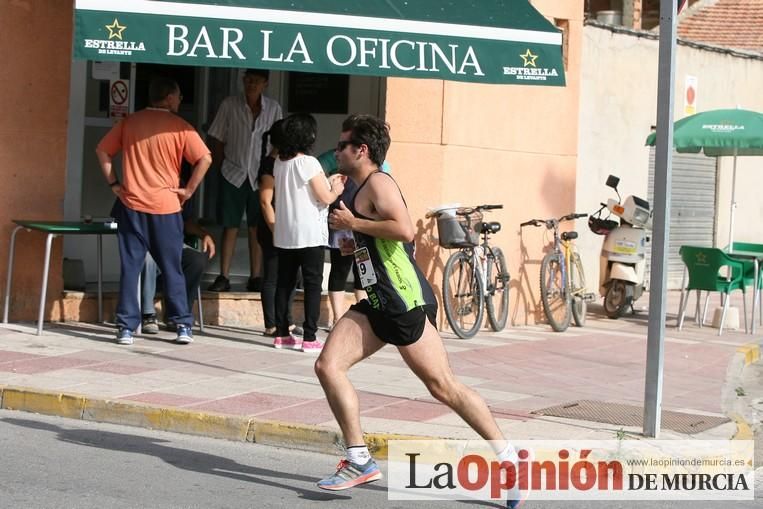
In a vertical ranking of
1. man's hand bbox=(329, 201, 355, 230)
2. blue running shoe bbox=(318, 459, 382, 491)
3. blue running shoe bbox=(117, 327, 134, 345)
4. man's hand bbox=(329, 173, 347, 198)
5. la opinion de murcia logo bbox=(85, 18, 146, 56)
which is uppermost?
la opinion de murcia logo bbox=(85, 18, 146, 56)

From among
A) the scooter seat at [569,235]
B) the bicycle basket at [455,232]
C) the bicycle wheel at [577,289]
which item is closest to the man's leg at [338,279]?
the bicycle basket at [455,232]

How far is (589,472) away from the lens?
7.59 m

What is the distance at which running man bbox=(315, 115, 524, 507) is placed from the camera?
6.54 metres

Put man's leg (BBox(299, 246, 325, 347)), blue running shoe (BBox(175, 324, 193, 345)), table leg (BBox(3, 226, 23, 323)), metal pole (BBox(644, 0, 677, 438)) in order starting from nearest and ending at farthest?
1. metal pole (BBox(644, 0, 677, 438))
2. man's leg (BBox(299, 246, 325, 347))
3. blue running shoe (BBox(175, 324, 193, 345))
4. table leg (BBox(3, 226, 23, 323))

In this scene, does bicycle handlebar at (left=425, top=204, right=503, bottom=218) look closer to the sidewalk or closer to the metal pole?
the sidewalk

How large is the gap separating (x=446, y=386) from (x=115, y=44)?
5.27m

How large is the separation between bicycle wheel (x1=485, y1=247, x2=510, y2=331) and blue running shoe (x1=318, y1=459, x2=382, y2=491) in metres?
6.20

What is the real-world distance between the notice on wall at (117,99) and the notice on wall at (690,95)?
31.6ft

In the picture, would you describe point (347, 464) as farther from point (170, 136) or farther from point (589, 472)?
point (170, 136)

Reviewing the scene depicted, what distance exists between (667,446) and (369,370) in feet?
10.2

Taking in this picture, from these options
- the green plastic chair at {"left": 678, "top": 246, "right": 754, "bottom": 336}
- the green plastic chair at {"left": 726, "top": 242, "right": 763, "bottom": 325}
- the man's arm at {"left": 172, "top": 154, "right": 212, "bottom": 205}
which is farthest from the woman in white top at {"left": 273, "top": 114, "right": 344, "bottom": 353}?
the green plastic chair at {"left": 726, "top": 242, "right": 763, "bottom": 325}

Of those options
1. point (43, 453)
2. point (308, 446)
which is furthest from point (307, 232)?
point (43, 453)

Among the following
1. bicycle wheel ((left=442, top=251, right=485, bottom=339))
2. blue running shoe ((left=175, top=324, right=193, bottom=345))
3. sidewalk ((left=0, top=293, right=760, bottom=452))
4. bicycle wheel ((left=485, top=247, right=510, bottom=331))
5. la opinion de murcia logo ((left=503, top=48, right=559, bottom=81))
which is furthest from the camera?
bicycle wheel ((left=485, top=247, right=510, bottom=331))

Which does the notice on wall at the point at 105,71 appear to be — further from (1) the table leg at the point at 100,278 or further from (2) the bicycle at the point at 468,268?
(2) the bicycle at the point at 468,268
